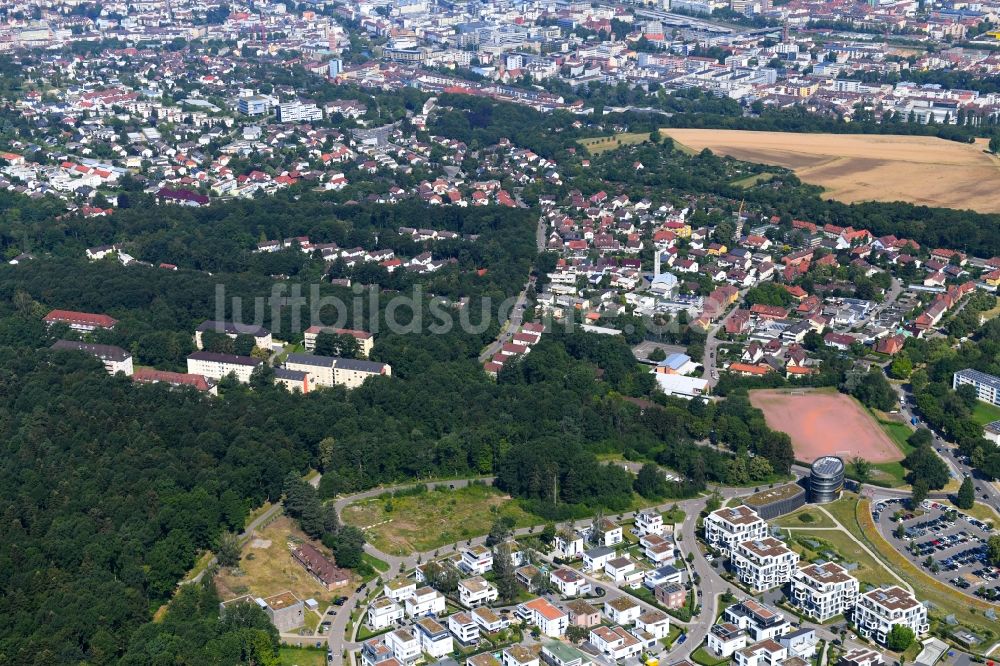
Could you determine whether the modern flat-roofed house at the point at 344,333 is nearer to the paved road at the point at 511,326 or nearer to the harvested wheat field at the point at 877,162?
the paved road at the point at 511,326

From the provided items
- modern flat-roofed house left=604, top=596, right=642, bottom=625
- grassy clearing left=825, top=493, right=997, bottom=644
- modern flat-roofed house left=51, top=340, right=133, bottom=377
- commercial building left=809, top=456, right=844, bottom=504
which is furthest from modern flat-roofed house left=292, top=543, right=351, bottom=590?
modern flat-roofed house left=51, top=340, right=133, bottom=377

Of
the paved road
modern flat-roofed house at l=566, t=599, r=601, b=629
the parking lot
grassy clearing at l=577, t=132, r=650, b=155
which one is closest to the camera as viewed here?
modern flat-roofed house at l=566, t=599, r=601, b=629

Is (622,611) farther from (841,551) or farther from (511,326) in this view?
(511,326)

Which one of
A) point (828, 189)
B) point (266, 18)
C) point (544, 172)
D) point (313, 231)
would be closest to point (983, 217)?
point (828, 189)

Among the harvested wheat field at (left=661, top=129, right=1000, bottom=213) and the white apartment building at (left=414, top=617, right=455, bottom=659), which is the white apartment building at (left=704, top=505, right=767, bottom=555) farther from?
the harvested wheat field at (left=661, top=129, right=1000, bottom=213)

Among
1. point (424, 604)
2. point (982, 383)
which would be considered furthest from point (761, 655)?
point (982, 383)

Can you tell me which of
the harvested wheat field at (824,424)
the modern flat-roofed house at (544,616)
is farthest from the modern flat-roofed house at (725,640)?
the harvested wheat field at (824,424)
